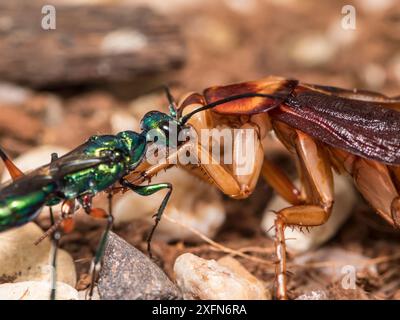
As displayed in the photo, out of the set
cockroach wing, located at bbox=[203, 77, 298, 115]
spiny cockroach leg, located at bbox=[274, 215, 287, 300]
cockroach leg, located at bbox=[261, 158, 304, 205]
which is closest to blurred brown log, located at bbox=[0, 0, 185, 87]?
cockroach wing, located at bbox=[203, 77, 298, 115]

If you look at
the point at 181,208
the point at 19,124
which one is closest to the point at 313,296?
the point at 181,208

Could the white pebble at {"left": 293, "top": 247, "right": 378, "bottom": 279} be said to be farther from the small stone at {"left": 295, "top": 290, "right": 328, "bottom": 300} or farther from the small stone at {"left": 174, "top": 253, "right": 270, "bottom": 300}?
the small stone at {"left": 174, "top": 253, "right": 270, "bottom": 300}

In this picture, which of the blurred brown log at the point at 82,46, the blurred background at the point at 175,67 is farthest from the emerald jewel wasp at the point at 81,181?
the blurred brown log at the point at 82,46

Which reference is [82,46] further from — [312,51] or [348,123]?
[348,123]

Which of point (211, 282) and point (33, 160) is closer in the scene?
point (211, 282)

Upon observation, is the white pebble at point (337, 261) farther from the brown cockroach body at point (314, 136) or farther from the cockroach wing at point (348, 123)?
the cockroach wing at point (348, 123)
